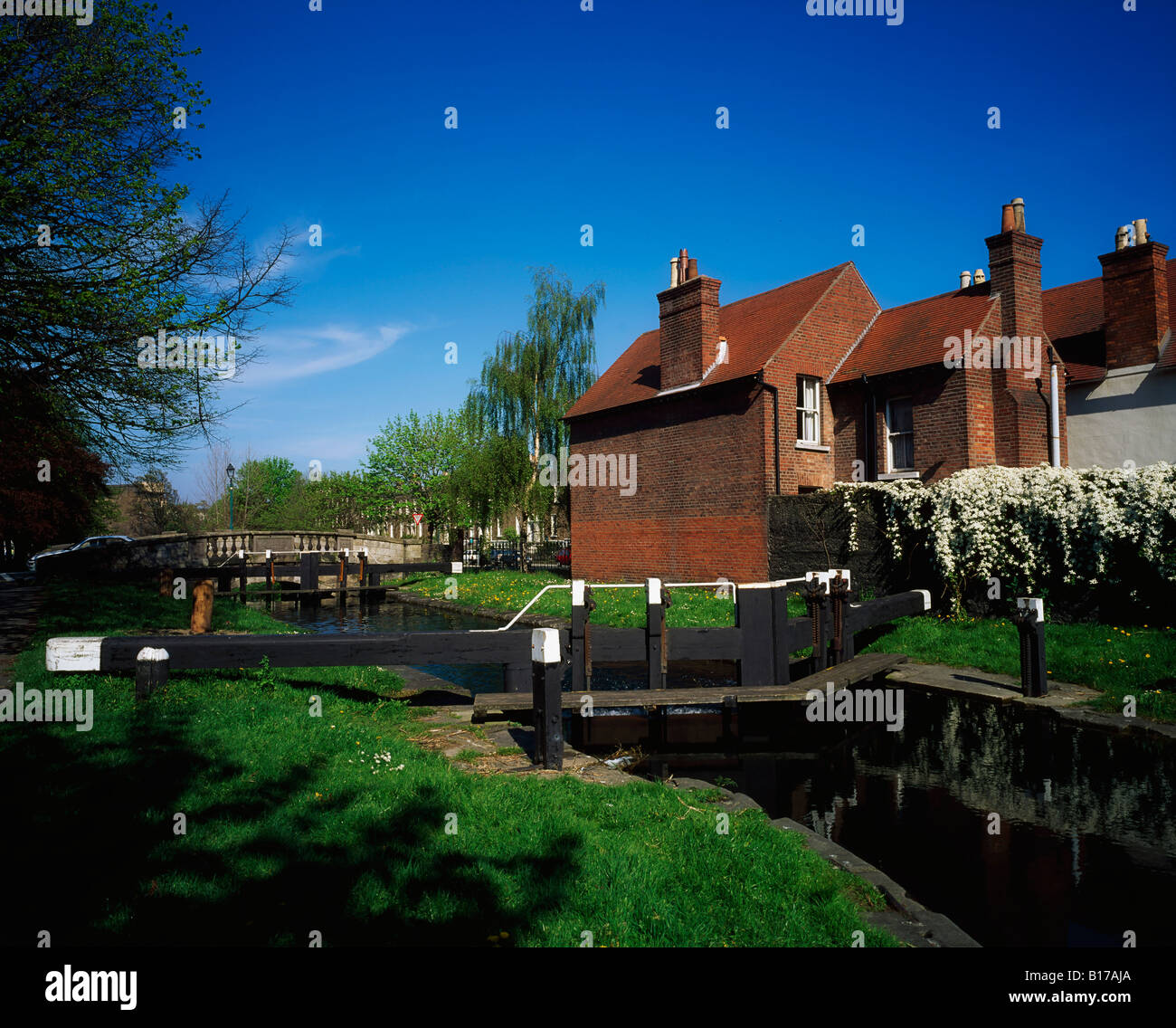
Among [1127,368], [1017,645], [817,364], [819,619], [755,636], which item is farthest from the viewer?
[817,364]

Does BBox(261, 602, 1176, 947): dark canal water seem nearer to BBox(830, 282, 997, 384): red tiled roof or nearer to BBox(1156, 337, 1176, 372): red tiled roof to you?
BBox(830, 282, 997, 384): red tiled roof

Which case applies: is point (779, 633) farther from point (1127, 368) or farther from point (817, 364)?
point (1127, 368)

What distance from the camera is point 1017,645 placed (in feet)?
42.3

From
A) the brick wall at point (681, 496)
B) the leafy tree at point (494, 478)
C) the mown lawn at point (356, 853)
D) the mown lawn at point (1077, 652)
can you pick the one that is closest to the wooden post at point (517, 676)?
the mown lawn at point (356, 853)

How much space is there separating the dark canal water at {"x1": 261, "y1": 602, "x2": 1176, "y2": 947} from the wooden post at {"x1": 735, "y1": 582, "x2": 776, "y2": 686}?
79 cm

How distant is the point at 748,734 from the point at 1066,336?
18.4 metres

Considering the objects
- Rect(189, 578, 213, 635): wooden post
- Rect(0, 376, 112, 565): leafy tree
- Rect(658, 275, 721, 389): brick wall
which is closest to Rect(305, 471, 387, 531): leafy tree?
Rect(0, 376, 112, 565): leafy tree

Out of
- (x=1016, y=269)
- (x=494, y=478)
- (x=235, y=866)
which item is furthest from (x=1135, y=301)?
(x=494, y=478)

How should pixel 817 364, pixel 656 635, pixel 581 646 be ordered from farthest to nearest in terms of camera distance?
pixel 817 364
pixel 656 635
pixel 581 646

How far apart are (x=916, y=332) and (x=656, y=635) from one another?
15.2 m

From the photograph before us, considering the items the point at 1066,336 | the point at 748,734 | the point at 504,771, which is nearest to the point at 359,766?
the point at 504,771

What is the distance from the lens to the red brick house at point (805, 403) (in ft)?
60.6

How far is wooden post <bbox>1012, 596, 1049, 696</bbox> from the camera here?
33.5 ft

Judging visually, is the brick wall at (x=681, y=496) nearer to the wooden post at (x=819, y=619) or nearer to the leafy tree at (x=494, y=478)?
the leafy tree at (x=494, y=478)
